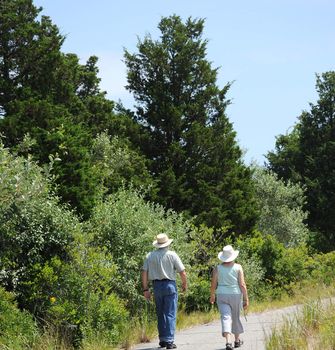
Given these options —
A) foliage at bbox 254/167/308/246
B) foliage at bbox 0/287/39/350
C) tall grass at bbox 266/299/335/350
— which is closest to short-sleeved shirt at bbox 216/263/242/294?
tall grass at bbox 266/299/335/350

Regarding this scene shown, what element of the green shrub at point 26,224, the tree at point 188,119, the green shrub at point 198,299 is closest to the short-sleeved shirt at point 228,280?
the green shrub at point 26,224

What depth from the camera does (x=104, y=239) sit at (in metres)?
16.9

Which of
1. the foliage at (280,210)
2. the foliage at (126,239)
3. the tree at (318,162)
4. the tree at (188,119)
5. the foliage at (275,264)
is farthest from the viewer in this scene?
the tree at (318,162)

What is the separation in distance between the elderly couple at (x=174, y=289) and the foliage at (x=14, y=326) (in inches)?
91.7

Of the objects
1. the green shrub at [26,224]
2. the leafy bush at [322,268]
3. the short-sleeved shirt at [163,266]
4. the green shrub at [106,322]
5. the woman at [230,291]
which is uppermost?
the green shrub at [26,224]

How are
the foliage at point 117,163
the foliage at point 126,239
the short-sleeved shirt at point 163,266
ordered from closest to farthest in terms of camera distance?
1. the short-sleeved shirt at point 163,266
2. the foliage at point 126,239
3. the foliage at point 117,163

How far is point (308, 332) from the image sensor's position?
9539mm

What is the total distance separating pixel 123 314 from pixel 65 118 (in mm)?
10372

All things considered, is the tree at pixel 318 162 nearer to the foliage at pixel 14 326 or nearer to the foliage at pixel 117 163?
the foliage at pixel 117 163

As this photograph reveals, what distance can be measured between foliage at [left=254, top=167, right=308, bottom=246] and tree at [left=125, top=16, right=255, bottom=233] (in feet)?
36.3

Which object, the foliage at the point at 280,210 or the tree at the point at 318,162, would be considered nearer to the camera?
the foliage at the point at 280,210

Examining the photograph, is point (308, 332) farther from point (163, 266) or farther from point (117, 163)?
point (117, 163)

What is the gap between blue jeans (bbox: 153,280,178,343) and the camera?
448 inches

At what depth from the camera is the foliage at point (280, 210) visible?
45156 mm
